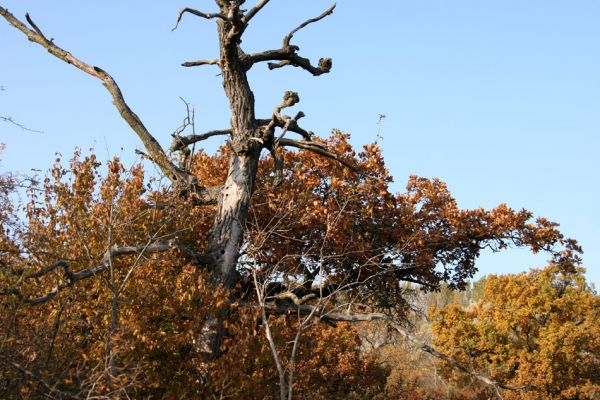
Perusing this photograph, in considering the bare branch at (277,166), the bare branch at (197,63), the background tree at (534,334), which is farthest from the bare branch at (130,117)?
the background tree at (534,334)

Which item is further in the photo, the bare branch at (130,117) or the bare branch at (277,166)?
the bare branch at (130,117)

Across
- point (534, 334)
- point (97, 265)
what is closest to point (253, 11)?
point (97, 265)

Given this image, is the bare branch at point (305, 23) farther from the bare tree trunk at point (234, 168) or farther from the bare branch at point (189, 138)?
the bare branch at point (189, 138)

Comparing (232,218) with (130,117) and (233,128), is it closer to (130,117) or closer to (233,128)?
(233,128)

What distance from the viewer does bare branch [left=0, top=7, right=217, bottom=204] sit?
45.4ft

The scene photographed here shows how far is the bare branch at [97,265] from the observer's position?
383 inches

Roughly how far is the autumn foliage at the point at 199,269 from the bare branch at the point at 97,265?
0.06 meters

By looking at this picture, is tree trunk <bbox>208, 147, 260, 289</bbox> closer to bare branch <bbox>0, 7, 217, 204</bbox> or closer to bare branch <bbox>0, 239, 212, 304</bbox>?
bare branch <bbox>0, 239, 212, 304</bbox>

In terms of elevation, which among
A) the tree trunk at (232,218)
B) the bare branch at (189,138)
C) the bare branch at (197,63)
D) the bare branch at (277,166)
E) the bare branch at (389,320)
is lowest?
the bare branch at (389,320)

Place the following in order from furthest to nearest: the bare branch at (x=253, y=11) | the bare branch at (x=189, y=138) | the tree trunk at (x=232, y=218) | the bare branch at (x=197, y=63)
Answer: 1. the bare branch at (x=189, y=138)
2. the bare branch at (x=197, y=63)
3. the bare branch at (x=253, y=11)
4. the tree trunk at (x=232, y=218)

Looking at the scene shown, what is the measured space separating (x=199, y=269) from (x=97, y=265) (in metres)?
2.26

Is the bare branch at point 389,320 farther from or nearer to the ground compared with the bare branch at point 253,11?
nearer to the ground

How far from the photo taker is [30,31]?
14.5m

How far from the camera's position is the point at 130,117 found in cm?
1417
